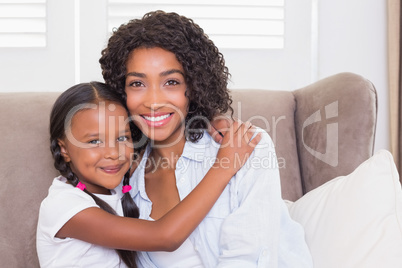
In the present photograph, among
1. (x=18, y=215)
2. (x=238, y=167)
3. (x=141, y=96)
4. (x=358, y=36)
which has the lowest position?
(x=18, y=215)

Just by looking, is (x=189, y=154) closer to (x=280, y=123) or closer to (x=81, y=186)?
(x=81, y=186)

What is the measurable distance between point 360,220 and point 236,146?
0.37 metres

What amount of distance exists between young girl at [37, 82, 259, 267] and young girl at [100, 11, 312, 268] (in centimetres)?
6

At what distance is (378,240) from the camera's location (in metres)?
1.09

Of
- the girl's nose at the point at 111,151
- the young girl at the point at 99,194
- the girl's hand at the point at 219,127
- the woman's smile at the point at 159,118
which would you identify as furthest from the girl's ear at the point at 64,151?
the girl's hand at the point at 219,127

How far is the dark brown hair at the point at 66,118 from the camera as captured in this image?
1311 mm

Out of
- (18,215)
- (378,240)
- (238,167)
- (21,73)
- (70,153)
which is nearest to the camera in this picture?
(378,240)

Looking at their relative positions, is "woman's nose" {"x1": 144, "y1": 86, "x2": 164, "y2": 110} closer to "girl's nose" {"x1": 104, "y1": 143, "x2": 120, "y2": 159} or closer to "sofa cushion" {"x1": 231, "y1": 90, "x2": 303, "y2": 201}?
"girl's nose" {"x1": 104, "y1": 143, "x2": 120, "y2": 159}

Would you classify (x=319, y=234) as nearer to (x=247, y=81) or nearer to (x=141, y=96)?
(x=141, y=96)

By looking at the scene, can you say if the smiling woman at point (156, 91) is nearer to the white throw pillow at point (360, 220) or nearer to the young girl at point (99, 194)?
the young girl at point (99, 194)

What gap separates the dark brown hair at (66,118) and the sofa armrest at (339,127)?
0.64m

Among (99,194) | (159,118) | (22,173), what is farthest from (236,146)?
(22,173)

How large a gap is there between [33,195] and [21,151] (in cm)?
15

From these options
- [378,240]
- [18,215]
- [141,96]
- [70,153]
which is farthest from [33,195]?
[378,240]
